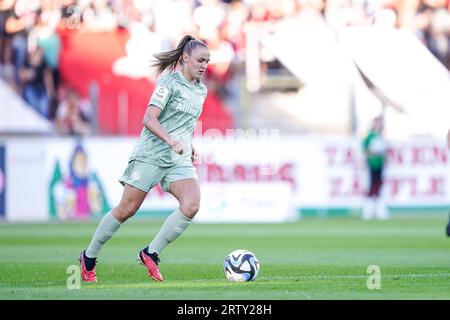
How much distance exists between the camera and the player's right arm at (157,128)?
32.8 feet

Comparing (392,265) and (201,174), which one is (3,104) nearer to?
(201,174)

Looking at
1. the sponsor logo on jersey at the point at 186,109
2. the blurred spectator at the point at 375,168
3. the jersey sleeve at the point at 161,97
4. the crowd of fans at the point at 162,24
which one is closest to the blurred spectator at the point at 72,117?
the crowd of fans at the point at 162,24

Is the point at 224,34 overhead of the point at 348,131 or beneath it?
overhead

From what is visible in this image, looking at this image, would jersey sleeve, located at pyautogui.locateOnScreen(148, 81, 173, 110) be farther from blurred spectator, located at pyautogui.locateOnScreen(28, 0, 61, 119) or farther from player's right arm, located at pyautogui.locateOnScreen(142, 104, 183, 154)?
blurred spectator, located at pyautogui.locateOnScreen(28, 0, 61, 119)

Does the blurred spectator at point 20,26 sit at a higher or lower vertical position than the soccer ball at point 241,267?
higher

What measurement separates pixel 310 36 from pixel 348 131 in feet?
8.11

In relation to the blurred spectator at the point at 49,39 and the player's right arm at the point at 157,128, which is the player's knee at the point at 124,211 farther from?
the blurred spectator at the point at 49,39

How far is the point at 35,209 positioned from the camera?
24.6 metres

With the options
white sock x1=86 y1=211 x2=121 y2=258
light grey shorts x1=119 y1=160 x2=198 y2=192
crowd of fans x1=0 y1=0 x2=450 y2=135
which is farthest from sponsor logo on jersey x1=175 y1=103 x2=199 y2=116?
crowd of fans x1=0 y1=0 x2=450 y2=135

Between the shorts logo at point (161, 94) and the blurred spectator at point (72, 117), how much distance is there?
1545 cm

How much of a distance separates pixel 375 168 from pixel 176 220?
15064mm

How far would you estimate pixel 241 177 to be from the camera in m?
25.3
